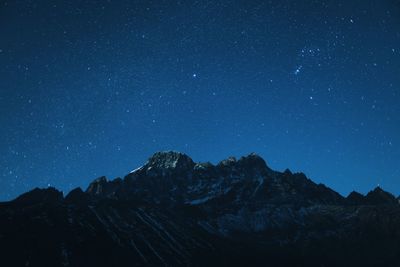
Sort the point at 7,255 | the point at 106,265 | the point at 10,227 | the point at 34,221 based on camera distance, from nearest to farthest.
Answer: the point at 7,255
the point at 106,265
the point at 10,227
the point at 34,221

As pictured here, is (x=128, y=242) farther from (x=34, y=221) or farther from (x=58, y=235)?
(x=34, y=221)

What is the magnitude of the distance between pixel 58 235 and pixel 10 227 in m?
21.8

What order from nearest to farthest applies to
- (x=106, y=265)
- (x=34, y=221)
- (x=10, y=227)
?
(x=106, y=265) < (x=10, y=227) < (x=34, y=221)

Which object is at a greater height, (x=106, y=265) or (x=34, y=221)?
(x=34, y=221)

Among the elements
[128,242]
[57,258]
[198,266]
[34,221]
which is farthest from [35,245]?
[198,266]

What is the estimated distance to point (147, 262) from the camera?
184m

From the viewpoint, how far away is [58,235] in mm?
189875

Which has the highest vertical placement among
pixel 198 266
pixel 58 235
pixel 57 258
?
pixel 58 235

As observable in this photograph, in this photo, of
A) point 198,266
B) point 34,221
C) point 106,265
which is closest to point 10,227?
point 34,221

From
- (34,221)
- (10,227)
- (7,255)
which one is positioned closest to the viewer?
(7,255)

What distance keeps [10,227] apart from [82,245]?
34284 millimetres

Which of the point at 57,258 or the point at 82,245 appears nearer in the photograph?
the point at 57,258

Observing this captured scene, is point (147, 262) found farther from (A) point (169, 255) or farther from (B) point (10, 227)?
(B) point (10, 227)

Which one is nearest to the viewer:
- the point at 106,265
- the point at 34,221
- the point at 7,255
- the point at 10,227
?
the point at 7,255
